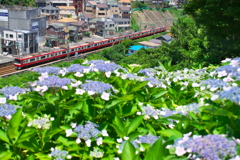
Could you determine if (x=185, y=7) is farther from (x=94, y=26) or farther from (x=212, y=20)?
(x=94, y=26)

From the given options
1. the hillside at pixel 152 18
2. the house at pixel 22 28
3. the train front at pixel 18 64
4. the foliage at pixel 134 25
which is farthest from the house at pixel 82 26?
the train front at pixel 18 64

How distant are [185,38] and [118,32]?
133 feet

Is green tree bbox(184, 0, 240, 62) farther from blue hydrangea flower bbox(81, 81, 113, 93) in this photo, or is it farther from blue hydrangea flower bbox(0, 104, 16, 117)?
blue hydrangea flower bbox(0, 104, 16, 117)

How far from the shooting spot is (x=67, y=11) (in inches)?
2275

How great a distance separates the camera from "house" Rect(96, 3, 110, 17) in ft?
193

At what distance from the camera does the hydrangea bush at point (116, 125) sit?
6.58 ft

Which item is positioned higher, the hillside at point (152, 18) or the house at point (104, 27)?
the hillside at point (152, 18)

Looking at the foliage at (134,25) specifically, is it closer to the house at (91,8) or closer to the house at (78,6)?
the house at (91,8)

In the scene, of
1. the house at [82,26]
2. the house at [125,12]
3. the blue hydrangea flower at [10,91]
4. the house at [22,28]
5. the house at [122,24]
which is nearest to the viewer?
the blue hydrangea flower at [10,91]

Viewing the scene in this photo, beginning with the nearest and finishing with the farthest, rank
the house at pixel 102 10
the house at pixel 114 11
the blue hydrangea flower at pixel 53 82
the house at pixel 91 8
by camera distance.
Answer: the blue hydrangea flower at pixel 53 82
the house at pixel 102 10
the house at pixel 91 8
the house at pixel 114 11

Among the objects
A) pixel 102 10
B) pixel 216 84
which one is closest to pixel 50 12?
pixel 102 10

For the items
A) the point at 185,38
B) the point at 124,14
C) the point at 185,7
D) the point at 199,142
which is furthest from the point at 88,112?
the point at 124,14

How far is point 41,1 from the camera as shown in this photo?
181 feet

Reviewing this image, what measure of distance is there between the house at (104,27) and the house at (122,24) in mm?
3003
